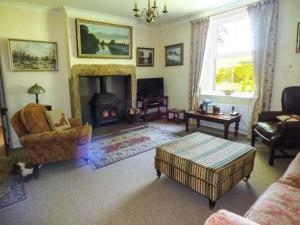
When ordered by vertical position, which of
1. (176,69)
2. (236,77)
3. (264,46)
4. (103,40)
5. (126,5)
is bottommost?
(236,77)

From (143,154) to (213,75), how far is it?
2.77m

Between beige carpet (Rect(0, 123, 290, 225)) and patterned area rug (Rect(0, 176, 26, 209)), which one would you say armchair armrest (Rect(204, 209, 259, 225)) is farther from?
patterned area rug (Rect(0, 176, 26, 209))

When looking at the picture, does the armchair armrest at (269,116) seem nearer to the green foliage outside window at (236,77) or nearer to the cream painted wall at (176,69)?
the green foliage outside window at (236,77)

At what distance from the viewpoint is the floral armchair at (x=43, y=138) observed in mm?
2566

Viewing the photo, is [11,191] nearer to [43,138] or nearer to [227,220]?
[43,138]

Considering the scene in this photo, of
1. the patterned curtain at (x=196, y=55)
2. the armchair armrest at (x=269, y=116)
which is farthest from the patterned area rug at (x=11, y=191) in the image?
the patterned curtain at (x=196, y=55)

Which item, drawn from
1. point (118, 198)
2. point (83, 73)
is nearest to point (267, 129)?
point (118, 198)

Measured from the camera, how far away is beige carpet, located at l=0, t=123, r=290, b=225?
1.85 m

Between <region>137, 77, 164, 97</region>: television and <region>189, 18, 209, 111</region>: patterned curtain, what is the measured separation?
103 cm

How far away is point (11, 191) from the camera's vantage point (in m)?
2.28

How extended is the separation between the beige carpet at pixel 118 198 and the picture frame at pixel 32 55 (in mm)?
2099

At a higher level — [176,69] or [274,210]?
[176,69]

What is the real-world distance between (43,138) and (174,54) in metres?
4.01

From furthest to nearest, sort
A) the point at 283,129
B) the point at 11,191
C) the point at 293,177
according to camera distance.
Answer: the point at 283,129
the point at 11,191
the point at 293,177
